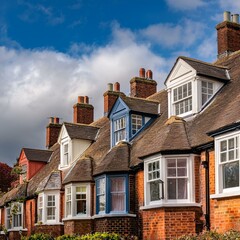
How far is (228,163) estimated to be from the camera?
1936 centimetres

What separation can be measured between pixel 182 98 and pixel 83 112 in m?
18.4

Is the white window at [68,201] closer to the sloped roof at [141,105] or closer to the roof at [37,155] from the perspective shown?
the sloped roof at [141,105]

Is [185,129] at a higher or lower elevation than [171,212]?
higher

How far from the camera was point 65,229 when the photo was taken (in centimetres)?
3050

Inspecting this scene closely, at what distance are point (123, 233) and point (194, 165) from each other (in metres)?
5.53

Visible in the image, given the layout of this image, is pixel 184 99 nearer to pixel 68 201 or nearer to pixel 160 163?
pixel 160 163

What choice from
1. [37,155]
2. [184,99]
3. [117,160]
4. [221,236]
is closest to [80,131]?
[37,155]

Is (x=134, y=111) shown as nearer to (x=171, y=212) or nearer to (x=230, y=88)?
(x=230, y=88)

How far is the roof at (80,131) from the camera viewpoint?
34000 millimetres

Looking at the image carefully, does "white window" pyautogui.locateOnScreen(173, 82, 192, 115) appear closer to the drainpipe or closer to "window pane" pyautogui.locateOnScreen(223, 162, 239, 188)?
the drainpipe

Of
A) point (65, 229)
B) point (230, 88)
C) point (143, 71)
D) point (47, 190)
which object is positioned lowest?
point (65, 229)

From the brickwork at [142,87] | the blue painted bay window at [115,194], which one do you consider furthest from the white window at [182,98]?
the brickwork at [142,87]

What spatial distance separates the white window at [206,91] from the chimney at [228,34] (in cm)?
472

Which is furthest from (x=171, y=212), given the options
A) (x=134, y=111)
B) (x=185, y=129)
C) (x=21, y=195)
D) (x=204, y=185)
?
(x=21, y=195)
